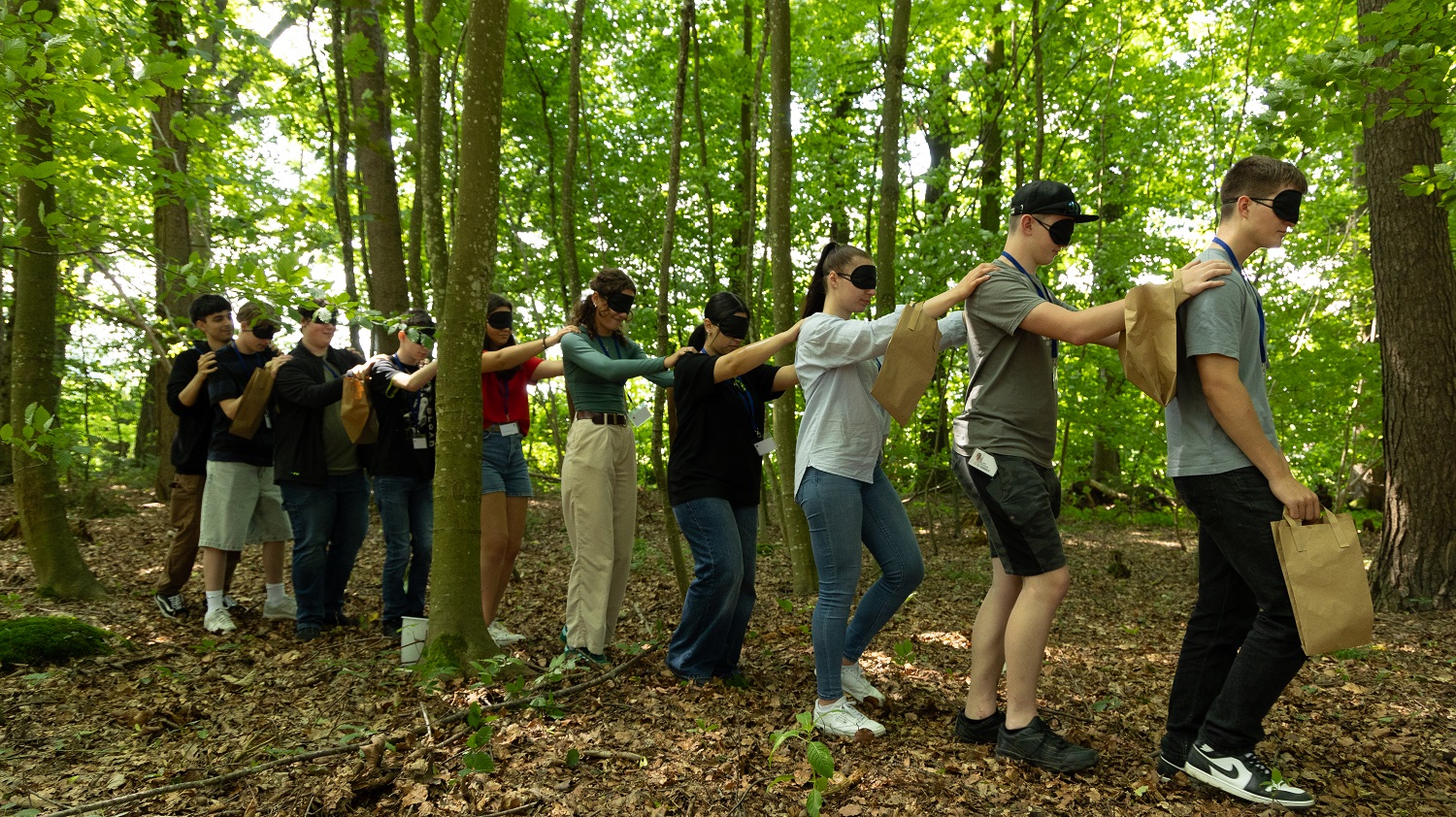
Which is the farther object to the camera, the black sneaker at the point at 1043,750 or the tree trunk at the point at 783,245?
the tree trunk at the point at 783,245

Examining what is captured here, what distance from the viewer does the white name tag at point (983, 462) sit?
10.5 ft

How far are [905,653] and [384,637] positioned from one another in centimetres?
320

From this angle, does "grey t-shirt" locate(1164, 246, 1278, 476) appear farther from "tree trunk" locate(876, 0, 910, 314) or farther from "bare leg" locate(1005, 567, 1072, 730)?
"tree trunk" locate(876, 0, 910, 314)

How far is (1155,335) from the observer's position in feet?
9.45

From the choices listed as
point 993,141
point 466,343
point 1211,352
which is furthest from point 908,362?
point 993,141

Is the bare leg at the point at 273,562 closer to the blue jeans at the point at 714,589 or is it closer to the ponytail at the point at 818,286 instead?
the blue jeans at the point at 714,589

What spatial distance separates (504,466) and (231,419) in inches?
77.2

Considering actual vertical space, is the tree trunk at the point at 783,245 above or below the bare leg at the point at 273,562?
above

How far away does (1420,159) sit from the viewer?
6.12m

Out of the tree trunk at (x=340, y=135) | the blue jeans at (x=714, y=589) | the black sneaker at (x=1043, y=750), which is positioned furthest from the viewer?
the tree trunk at (x=340, y=135)

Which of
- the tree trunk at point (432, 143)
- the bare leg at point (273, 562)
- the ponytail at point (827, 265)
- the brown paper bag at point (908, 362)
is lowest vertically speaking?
the bare leg at point (273, 562)

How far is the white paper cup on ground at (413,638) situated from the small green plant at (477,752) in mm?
1338

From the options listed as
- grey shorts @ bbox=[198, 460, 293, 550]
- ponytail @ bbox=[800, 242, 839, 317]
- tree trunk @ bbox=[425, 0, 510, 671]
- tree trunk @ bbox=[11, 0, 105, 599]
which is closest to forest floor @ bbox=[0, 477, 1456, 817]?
tree trunk @ bbox=[11, 0, 105, 599]

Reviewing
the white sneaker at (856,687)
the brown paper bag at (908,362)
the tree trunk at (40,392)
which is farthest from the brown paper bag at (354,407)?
the brown paper bag at (908,362)
